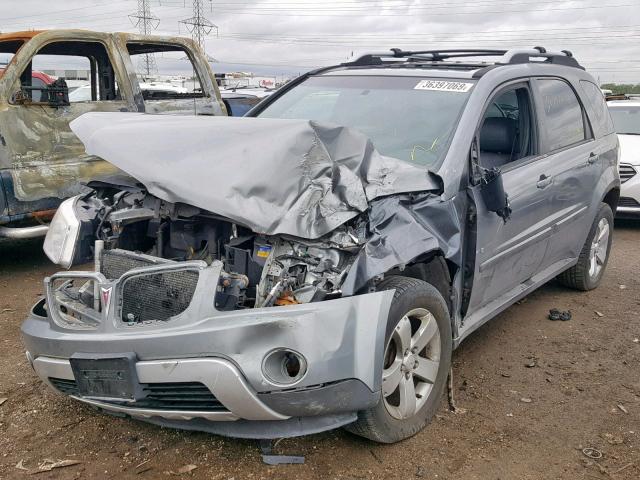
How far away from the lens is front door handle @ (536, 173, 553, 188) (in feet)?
13.8

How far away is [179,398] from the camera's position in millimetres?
2682

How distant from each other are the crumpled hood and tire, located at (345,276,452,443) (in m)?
0.46

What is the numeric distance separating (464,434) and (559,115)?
2556 mm

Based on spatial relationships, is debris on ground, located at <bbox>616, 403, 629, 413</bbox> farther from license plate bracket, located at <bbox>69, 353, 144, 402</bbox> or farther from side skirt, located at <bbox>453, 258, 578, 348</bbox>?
license plate bracket, located at <bbox>69, 353, 144, 402</bbox>

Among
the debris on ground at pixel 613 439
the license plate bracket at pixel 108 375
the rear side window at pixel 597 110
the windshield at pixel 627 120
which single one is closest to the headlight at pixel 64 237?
the license plate bracket at pixel 108 375

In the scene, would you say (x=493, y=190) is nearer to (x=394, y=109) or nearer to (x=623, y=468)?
(x=394, y=109)

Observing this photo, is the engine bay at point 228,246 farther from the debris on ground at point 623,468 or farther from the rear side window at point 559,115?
the rear side window at point 559,115

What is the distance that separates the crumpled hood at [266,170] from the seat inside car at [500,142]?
122 centimetres

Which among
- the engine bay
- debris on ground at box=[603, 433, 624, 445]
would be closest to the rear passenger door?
debris on ground at box=[603, 433, 624, 445]

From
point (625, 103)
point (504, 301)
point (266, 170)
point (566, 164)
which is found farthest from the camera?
point (625, 103)

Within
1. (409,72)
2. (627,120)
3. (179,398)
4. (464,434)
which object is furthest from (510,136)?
(627,120)

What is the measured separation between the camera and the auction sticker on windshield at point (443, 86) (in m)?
3.86

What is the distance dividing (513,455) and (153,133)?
2.35 metres

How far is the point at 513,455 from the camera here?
3084 millimetres
